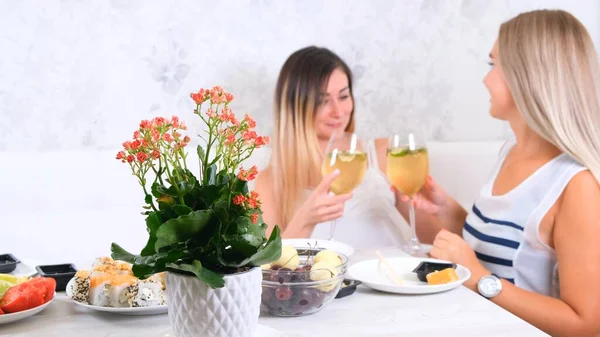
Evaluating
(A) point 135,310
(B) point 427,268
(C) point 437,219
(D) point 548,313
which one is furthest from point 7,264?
(C) point 437,219

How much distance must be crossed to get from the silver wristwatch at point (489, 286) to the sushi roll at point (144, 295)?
30.6 inches

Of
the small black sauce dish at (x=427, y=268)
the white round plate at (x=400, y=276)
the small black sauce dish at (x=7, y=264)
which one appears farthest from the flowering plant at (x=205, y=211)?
the small black sauce dish at (x=7, y=264)

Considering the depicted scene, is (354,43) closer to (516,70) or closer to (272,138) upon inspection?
(272,138)

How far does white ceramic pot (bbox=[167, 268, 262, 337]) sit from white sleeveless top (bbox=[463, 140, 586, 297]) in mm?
1038

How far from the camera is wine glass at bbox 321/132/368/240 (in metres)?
2.03

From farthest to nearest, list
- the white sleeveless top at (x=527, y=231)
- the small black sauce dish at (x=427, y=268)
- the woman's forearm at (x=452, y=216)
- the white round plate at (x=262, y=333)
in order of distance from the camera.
→ the woman's forearm at (x=452, y=216), the white sleeveless top at (x=527, y=231), the small black sauce dish at (x=427, y=268), the white round plate at (x=262, y=333)

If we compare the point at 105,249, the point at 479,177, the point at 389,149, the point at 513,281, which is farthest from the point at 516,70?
the point at 105,249

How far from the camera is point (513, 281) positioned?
201cm

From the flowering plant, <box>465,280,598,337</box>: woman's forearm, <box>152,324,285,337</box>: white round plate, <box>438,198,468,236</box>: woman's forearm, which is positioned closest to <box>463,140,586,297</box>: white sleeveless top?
<box>465,280,598,337</box>: woman's forearm

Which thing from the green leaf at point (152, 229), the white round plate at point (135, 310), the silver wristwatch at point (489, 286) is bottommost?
the silver wristwatch at point (489, 286)

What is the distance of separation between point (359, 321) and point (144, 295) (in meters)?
0.40

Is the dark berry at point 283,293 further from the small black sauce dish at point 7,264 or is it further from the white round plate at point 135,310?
the small black sauce dish at point 7,264

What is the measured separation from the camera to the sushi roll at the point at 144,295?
1375mm

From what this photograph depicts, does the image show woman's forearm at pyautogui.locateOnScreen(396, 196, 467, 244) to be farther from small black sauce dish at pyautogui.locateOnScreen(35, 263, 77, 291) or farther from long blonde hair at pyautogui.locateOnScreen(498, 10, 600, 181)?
small black sauce dish at pyautogui.locateOnScreen(35, 263, 77, 291)
